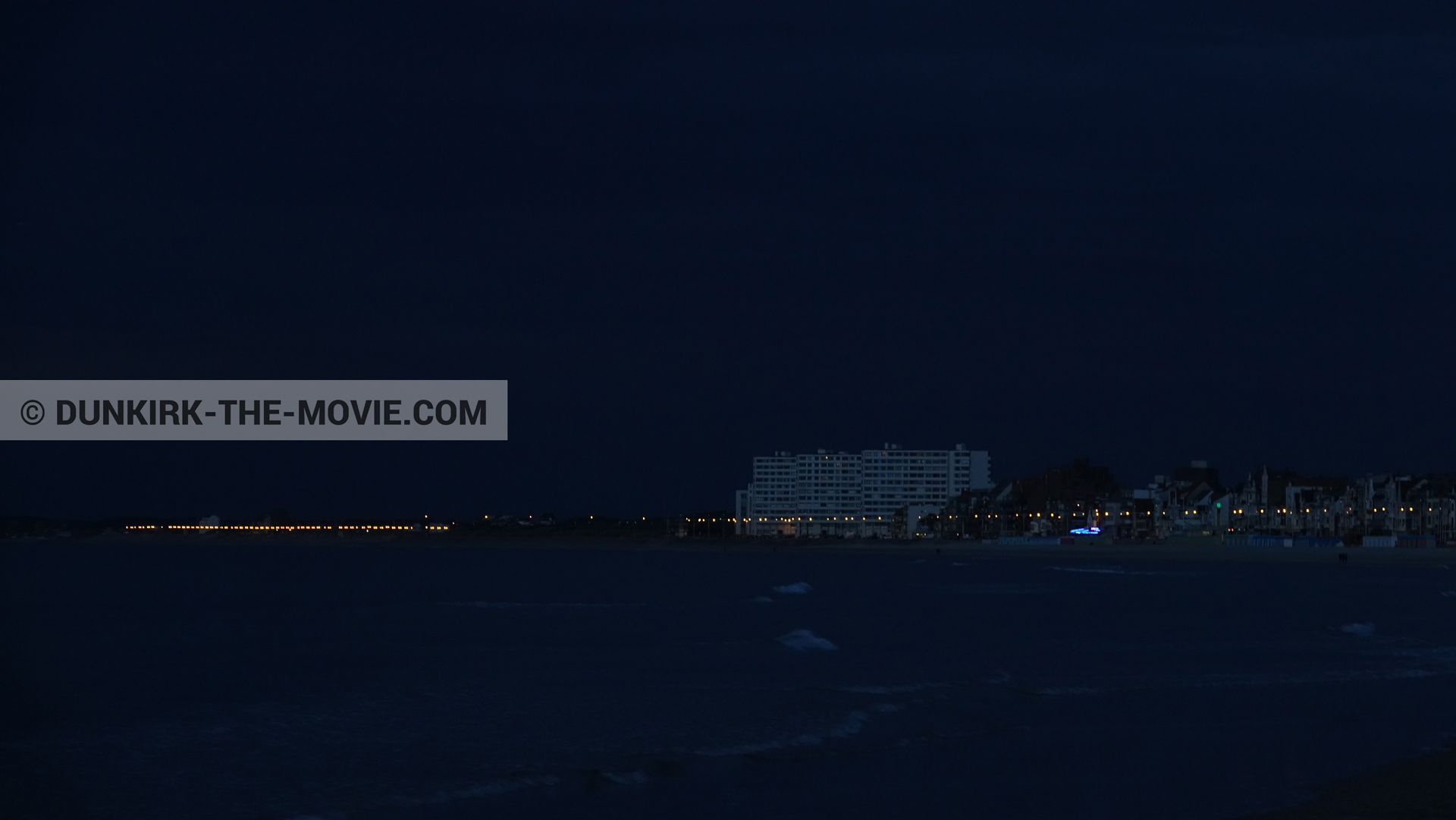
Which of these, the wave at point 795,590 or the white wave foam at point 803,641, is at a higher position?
the white wave foam at point 803,641

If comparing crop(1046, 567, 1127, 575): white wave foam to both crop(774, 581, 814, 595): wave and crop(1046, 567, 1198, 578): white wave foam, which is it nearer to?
crop(1046, 567, 1198, 578): white wave foam

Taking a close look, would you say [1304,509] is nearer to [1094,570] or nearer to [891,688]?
[1094,570]

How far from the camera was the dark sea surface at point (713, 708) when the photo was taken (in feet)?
60.8

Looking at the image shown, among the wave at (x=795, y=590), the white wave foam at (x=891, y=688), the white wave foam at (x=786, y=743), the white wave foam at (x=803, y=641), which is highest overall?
the white wave foam at (x=786, y=743)

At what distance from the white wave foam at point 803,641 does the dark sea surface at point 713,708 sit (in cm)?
19

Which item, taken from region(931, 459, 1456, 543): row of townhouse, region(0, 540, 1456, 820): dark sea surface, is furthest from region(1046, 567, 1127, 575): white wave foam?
region(0, 540, 1456, 820): dark sea surface

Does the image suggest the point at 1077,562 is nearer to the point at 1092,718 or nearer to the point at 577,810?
the point at 1092,718

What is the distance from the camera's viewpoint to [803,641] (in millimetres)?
41438

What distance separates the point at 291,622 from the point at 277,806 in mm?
37313

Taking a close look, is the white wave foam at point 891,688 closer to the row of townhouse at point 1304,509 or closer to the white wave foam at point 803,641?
the white wave foam at point 803,641

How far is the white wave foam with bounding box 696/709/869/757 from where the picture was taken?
70.8 ft

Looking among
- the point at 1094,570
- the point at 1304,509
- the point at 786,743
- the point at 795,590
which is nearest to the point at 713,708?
the point at 786,743

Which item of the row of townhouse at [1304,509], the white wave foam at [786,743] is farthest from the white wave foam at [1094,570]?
the white wave foam at [786,743]

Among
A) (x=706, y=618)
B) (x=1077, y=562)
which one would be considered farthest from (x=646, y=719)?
(x=1077, y=562)
